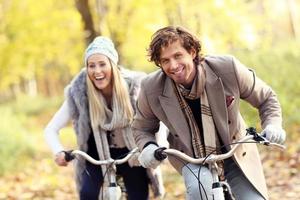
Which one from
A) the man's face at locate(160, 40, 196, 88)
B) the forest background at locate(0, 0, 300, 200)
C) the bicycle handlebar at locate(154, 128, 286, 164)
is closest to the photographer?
the bicycle handlebar at locate(154, 128, 286, 164)

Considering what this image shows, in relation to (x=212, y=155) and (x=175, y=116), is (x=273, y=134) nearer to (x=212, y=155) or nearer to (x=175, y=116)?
(x=212, y=155)

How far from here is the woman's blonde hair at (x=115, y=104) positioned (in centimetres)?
518

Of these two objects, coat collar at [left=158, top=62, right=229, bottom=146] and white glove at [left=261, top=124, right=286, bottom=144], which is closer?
white glove at [left=261, top=124, right=286, bottom=144]

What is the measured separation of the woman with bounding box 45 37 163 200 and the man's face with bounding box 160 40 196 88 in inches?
53.8

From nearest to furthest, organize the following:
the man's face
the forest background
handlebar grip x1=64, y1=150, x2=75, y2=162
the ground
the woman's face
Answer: the man's face, handlebar grip x1=64, y1=150, x2=75, y2=162, the woman's face, the ground, the forest background

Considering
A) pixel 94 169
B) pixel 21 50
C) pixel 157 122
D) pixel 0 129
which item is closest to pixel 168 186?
pixel 94 169

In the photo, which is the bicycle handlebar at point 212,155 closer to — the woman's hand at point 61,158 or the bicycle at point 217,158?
the bicycle at point 217,158

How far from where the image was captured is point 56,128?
5.25 meters

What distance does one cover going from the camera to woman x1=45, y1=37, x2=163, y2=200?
5.13 meters

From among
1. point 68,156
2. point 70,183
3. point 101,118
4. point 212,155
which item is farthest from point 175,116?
point 70,183

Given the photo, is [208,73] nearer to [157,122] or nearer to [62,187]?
[157,122]

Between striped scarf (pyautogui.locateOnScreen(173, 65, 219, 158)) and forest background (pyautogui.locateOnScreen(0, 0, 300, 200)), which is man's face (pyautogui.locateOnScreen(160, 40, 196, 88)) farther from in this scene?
forest background (pyautogui.locateOnScreen(0, 0, 300, 200))

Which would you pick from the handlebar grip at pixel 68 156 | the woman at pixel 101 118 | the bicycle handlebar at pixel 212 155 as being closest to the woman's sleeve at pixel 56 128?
the woman at pixel 101 118

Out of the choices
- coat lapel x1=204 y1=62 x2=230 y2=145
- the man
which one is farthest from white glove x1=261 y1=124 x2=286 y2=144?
coat lapel x1=204 y1=62 x2=230 y2=145
